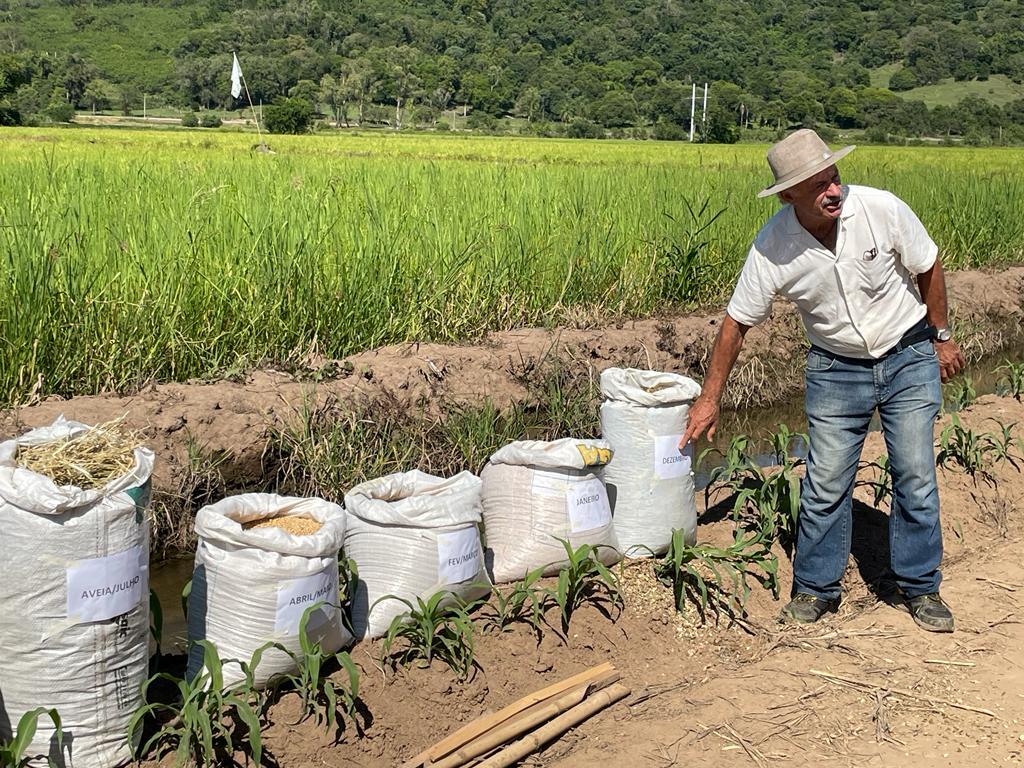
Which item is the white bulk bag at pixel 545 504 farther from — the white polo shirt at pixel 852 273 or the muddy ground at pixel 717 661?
the white polo shirt at pixel 852 273

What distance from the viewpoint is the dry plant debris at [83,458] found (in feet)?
8.39

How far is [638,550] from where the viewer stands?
3.96 m

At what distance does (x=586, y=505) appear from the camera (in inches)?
145

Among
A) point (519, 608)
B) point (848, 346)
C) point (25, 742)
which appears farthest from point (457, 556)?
point (848, 346)

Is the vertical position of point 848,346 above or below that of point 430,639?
above

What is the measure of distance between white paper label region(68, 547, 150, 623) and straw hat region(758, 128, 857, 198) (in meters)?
2.05

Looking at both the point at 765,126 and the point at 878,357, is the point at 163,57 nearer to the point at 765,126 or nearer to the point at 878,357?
the point at 765,126

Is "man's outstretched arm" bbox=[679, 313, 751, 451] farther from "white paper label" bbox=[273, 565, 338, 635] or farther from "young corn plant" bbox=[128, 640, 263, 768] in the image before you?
"young corn plant" bbox=[128, 640, 263, 768]

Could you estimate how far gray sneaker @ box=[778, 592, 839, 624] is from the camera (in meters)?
3.75

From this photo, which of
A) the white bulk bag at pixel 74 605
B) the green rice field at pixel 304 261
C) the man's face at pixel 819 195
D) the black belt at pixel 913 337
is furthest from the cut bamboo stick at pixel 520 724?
the green rice field at pixel 304 261

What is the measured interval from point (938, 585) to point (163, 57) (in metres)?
101

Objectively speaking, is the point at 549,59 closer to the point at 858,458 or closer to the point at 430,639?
the point at 858,458

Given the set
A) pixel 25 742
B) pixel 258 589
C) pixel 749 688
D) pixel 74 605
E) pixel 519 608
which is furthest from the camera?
pixel 519 608

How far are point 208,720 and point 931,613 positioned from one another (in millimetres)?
2384
